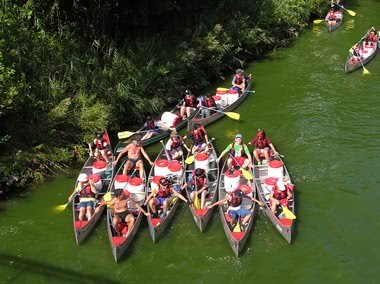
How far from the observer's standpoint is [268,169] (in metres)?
16.4

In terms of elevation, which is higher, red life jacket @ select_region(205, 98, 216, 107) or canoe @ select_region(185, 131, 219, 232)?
red life jacket @ select_region(205, 98, 216, 107)

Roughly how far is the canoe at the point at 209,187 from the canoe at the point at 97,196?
2.85 metres

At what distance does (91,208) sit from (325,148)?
9483mm

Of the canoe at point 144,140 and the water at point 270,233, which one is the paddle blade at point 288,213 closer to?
the water at point 270,233

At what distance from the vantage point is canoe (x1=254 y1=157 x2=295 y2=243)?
13.9m

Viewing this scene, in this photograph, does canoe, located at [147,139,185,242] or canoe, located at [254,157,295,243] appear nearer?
canoe, located at [254,157,295,243]

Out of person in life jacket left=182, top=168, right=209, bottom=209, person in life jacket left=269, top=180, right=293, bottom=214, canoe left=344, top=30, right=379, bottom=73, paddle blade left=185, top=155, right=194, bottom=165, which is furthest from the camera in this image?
canoe left=344, top=30, right=379, bottom=73

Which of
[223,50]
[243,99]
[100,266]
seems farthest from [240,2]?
[100,266]

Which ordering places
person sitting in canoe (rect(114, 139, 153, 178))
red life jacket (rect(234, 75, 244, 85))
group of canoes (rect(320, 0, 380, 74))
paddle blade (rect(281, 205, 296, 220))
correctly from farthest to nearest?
group of canoes (rect(320, 0, 380, 74)) → red life jacket (rect(234, 75, 244, 85)) → person sitting in canoe (rect(114, 139, 153, 178)) → paddle blade (rect(281, 205, 296, 220))

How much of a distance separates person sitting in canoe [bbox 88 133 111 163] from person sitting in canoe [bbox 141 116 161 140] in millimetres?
1818

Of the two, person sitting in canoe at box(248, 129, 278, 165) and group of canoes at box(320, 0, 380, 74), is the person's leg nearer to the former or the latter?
person sitting in canoe at box(248, 129, 278, 165)

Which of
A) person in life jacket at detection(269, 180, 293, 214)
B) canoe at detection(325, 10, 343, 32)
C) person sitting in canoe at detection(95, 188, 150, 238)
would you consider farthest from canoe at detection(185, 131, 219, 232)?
canoe at detection(325, 10, 343, 32)

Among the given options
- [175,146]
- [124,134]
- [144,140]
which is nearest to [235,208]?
[175,146]

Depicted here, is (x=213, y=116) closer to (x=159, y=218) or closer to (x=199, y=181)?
(x=199, y=181)
